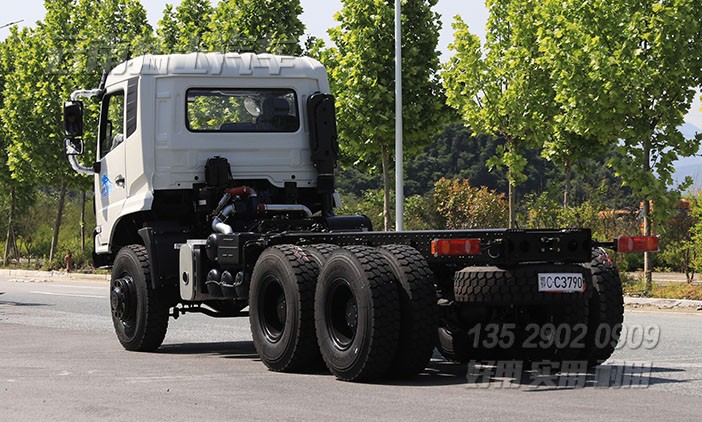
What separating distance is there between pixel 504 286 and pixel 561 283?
50 centimetres

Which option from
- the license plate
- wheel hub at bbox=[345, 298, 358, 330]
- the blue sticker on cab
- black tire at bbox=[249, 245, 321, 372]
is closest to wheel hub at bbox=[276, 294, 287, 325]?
black tire at bbox=[249, 245, 321, 372]

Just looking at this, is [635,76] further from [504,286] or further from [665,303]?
[504,286]

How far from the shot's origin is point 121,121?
15273mm

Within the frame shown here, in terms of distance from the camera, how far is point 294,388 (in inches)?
431

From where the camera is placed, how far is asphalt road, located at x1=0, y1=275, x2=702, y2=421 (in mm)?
9469

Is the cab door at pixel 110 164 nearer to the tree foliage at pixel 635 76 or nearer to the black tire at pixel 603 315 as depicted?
the black tire at pixel 603 315

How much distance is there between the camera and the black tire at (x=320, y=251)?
11.9 metres

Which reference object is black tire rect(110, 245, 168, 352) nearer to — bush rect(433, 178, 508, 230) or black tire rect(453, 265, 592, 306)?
black tire rect(453, 265, 592, 306)

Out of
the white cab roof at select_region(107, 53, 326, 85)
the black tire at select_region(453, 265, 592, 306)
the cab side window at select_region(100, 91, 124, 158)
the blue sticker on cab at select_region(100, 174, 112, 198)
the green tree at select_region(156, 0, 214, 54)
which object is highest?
the green tree at select_region(156, 0, 214, 54)

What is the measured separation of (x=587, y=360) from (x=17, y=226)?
1595 inches

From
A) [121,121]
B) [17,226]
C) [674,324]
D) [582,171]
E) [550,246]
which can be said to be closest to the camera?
[550,246]

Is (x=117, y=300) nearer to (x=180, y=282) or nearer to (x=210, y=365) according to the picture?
(x=180, y=282)

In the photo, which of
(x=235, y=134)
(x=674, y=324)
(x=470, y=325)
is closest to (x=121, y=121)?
(x=235, y=134)

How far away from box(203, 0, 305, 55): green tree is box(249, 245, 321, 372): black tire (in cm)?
2066
